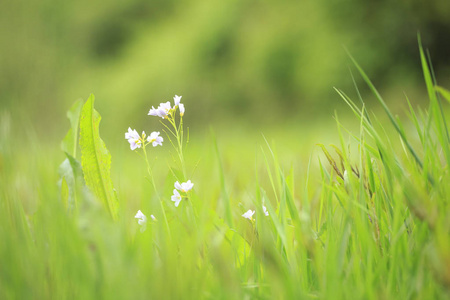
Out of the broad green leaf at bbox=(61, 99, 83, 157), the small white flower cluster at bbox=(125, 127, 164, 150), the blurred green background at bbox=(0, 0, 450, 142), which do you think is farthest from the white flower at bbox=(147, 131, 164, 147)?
the blurred green background at bbox=(0, 0, 450, 142)

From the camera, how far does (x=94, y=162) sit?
1.67 ft

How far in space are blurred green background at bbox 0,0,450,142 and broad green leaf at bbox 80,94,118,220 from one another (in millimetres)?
2158

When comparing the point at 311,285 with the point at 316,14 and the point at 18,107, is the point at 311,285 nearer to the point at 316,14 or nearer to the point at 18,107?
the point at 18,107

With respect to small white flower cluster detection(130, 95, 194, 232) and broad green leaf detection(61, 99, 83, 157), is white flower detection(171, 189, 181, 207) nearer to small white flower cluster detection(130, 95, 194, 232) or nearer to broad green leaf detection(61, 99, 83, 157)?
small white flower cluster detection(130, 95, 194, 232)

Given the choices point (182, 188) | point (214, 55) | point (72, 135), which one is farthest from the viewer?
point (214, 55)

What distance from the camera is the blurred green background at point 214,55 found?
10.4 feet

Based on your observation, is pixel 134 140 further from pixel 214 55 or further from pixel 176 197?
pixel 214 55

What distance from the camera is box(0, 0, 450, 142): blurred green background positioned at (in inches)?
125

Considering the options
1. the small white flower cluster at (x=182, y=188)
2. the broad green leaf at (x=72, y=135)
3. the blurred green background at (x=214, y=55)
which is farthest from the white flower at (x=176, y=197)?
the blurred green background at (x=214, y=55)

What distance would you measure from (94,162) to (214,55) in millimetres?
3572

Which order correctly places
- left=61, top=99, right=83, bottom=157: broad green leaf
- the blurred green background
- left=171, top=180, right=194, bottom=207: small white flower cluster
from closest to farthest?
left=171, top=180, right=194, bottom=207: small white flower cluster → left=61, top=99, right=83, bottom=157: broad green leaf → the blurred green background

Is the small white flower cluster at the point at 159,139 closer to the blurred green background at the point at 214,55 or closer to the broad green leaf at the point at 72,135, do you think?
the broad green leaf at the point at 72,135

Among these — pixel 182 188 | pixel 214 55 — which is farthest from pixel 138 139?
pixel 214 55

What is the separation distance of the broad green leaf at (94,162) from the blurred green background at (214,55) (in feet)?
7.08
